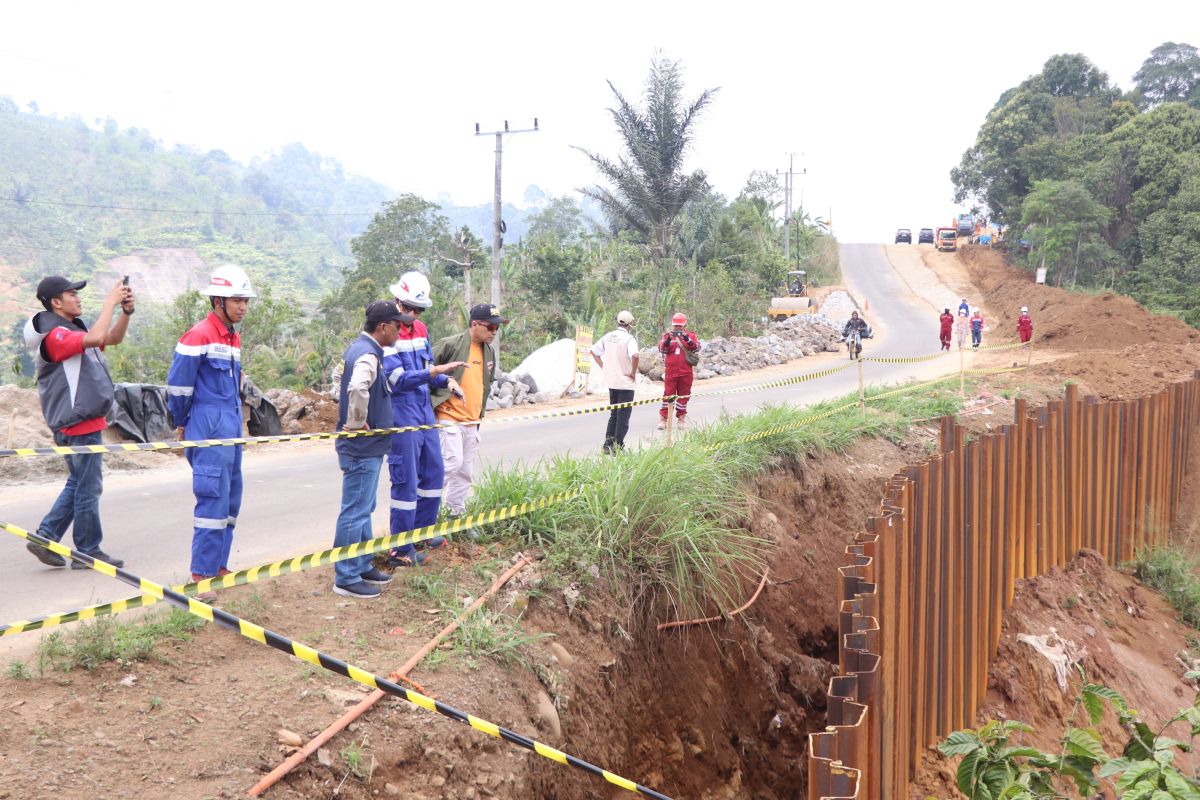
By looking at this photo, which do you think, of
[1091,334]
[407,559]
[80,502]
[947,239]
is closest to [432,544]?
[407,559]

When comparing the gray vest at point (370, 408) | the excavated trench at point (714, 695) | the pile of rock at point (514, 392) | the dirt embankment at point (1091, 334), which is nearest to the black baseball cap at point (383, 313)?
the gray vest at point (370, 408)

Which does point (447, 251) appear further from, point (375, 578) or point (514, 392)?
point (375, 578)

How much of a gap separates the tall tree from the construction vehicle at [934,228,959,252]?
613 inches

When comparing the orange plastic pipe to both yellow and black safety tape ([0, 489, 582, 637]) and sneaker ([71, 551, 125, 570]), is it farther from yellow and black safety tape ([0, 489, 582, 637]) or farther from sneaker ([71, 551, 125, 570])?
sneaker ([71, 551, 125, 570])

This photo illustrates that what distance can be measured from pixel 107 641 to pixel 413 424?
Answer: 202 cm

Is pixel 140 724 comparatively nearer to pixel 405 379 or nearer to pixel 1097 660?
pixel 405 379

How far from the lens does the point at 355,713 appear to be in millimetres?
3525

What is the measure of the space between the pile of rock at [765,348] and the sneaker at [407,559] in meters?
14.2

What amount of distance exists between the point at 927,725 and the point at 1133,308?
25.2 meters

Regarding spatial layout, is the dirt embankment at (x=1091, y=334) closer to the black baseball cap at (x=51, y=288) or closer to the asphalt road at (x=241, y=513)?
the asphalt road at (x=241, y=513)

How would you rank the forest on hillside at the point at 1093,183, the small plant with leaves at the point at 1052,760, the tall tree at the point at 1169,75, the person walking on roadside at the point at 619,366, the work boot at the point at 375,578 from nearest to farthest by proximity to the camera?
the small plant with leaves at the point at 1052,760
the work boot at the point at 375,578
the person walking on roadside at the point at 619,366
the forest on hillside at the point at 1093,183
the tall tree at the point at 1169,75

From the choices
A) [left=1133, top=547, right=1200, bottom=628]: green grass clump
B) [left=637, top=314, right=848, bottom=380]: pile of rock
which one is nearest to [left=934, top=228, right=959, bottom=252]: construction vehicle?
[left=637, top=314, right=848, bottom=380]: pile of rock

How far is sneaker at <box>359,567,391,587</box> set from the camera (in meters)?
4.74

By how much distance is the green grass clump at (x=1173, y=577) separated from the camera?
7.91 metres
